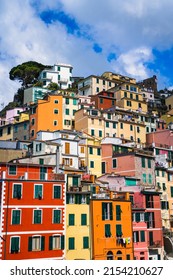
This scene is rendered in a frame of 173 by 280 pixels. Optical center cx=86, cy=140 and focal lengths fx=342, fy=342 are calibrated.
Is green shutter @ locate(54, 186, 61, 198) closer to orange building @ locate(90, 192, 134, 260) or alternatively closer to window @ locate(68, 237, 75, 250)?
orange building @ locate(90, 192, 134, 260)

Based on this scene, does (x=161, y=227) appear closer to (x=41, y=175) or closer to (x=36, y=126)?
(x=41, y=175)

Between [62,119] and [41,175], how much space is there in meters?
29.8

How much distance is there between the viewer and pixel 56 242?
33.9 meters

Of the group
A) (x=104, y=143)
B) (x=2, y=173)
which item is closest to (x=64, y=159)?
(x=104, y=143)

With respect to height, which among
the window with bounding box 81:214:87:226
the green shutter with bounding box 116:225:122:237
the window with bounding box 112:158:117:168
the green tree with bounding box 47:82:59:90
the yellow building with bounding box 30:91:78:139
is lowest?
the green shutter with bounding box 116:225:122:237

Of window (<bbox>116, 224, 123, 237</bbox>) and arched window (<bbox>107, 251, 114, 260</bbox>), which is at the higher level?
window (<bbox>116, 224, 123, 237</bbox>)

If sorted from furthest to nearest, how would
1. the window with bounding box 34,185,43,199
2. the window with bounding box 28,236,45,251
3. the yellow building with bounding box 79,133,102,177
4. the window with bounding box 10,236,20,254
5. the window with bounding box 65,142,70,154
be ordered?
1. the yellow building with bounding box 79,133,102,177
2. the window with bounding box 65,142,70,154
3. the window with bounding box 34,185,43,199
4. the window with bounding box 28,236,45,251
5. the window with bounding box 10,236,20,254

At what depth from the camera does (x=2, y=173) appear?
110 feet

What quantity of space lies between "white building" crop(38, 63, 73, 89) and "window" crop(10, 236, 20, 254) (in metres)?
61.1

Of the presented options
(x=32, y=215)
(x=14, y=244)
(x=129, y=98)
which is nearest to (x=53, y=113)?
(x=129, y=98)

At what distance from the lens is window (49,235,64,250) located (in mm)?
33531

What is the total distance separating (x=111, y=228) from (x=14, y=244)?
11.3m

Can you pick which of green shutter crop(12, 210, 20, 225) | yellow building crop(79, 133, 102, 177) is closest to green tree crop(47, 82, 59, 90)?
yellow building crop(79, 133, 102, 177)

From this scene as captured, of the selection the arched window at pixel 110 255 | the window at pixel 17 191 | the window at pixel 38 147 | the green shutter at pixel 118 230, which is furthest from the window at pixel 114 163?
the window at pixel 17 191
